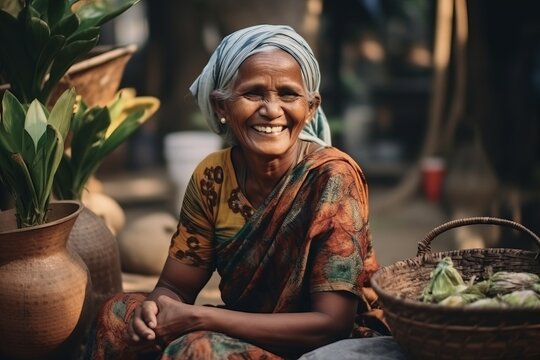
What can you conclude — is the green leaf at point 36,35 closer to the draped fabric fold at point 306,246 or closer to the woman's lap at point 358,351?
the draped fabric fold at point 306,246

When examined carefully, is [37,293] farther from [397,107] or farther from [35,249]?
[397,107]

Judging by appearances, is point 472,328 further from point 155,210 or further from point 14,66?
point 155,210

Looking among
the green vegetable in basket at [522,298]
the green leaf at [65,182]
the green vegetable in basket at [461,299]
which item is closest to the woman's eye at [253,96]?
the green vegetable in basket at [461,299]

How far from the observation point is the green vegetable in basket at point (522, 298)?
7.93 feet

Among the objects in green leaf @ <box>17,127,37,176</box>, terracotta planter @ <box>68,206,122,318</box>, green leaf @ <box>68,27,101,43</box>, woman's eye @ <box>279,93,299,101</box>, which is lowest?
terracotta planter @ <box>68,206,122,318</box>

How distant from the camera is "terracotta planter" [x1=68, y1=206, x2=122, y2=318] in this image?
3818 mm

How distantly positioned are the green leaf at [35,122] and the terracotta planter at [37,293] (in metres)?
0.32

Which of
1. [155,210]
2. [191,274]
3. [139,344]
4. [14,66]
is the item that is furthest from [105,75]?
[155,210]

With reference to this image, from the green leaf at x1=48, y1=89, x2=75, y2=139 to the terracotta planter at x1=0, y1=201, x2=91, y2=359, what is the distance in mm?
351

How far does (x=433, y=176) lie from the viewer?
8.27 meters

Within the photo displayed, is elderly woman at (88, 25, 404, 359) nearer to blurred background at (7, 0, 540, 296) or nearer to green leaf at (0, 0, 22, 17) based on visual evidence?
green leaf at (0, 0, 22, 17)

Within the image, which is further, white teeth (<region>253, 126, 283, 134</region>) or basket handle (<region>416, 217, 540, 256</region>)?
white teeth (<region>253, 126, 283, 134</region>)

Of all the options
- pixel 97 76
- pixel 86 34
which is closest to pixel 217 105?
pixel 86 34

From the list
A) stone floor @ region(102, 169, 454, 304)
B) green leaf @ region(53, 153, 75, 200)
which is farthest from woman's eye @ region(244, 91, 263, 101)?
stone floor @ region(102, 169, 454, 304)
